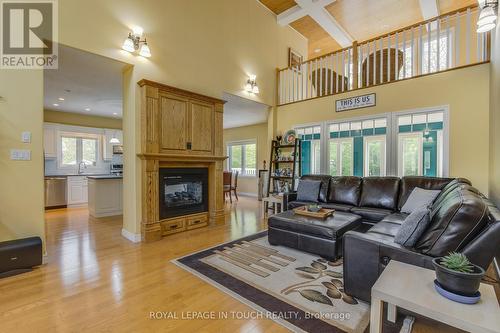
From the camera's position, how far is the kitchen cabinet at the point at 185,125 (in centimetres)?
373

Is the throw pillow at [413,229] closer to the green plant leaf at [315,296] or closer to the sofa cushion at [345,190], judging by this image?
the green plant leaf at [315,296]

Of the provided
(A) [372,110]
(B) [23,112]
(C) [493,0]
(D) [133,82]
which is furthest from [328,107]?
(B) [23,112]

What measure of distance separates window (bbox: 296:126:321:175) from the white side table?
4069 millimetres

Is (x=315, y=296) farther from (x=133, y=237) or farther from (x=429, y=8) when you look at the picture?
(x=429, y=8)

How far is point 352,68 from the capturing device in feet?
16.1

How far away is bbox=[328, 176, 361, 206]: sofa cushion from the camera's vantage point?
4.16 meters

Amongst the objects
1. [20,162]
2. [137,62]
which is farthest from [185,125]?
[20,162]

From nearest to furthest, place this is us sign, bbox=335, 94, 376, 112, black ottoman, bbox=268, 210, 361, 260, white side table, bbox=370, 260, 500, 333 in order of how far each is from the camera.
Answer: white side table, bbox=370, 260, 500, 333, black ottoman, bbox=268, 210, 361, 260, this is us sign, bbox=335, 94, 376, 112

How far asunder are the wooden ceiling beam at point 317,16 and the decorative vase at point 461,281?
19.1 ft

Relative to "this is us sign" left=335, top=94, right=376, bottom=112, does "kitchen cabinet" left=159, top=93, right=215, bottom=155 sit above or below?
below

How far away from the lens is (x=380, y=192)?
391 cm

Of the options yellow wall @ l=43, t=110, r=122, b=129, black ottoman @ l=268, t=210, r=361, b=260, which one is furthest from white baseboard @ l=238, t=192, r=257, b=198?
black ottoman @ l=268, t=210, r=361, b=260

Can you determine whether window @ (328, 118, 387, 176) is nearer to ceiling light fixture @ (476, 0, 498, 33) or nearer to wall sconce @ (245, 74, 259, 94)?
wall sconce @ (245, 74, 259, 94)

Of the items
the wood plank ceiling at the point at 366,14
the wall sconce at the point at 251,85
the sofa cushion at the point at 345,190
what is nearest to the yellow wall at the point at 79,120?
the wall sconce at the point at 251,85
